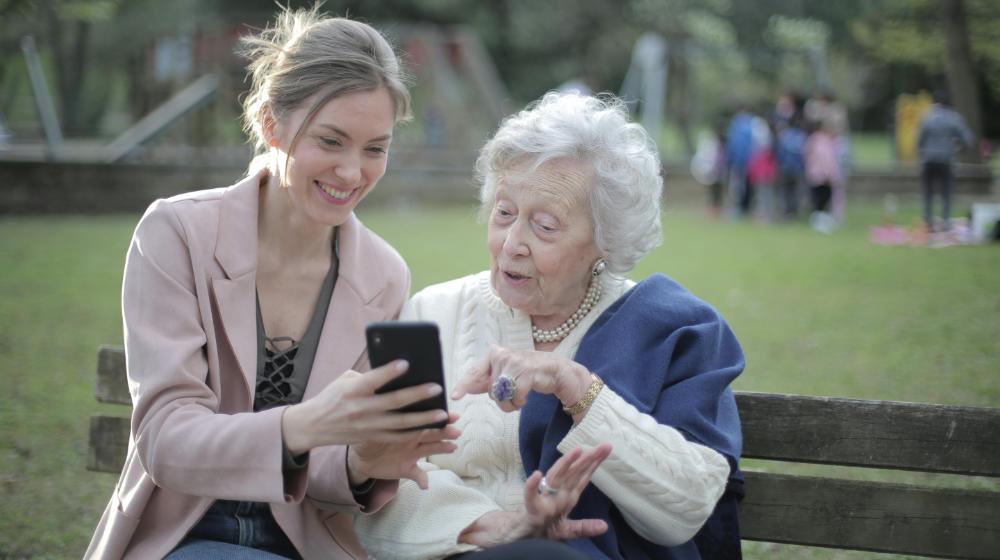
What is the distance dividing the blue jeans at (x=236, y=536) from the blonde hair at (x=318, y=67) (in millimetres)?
1045

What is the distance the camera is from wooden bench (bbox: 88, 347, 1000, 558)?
3.24m

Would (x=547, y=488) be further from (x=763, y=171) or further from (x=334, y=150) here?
(x=763, y=171)

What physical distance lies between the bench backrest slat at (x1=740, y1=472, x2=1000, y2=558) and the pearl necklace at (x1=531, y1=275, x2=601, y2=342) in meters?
0.77

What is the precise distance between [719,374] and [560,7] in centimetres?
3731

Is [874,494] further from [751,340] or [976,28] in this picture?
[976,28]

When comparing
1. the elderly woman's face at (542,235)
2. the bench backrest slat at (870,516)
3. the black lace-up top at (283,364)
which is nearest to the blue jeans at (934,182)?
the bench backrest slat at (870,516)

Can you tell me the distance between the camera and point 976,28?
103 ft

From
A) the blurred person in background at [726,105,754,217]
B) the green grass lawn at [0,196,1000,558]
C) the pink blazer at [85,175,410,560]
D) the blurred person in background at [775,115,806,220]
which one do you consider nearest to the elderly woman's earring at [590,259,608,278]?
the pink blazer at [85,175,410,560]

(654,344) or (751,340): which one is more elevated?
(654,344)

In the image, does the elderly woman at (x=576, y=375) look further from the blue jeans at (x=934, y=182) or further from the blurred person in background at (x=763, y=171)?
the blurred person in background at (x=763, y=171)

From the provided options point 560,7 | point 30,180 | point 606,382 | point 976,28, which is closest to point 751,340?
point 606,382

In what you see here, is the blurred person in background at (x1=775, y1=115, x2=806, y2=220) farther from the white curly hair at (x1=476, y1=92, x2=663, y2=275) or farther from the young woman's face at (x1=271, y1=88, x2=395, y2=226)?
the young woman's face at (x1=271, y1=88, x2=395, y2=226)

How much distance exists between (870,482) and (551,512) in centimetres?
124

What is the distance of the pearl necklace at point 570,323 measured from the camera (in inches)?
128
